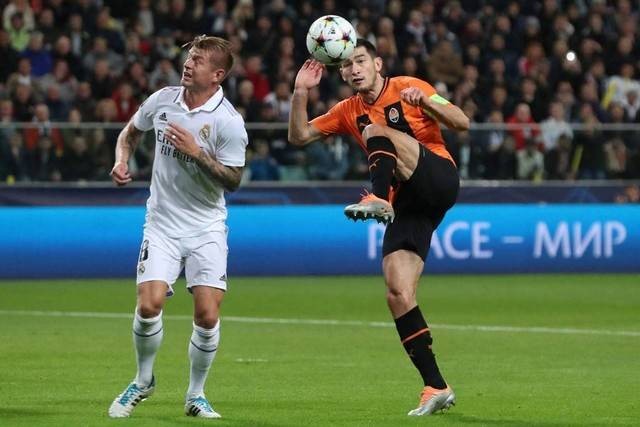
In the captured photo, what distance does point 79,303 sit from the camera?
1662cm

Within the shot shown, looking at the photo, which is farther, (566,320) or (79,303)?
(79,303)

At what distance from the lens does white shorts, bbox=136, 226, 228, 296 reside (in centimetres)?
838

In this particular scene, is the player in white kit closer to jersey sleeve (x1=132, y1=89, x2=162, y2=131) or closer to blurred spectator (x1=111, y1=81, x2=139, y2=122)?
jersey sleeve (x1=132, y1=89, x2=162, y2=131)

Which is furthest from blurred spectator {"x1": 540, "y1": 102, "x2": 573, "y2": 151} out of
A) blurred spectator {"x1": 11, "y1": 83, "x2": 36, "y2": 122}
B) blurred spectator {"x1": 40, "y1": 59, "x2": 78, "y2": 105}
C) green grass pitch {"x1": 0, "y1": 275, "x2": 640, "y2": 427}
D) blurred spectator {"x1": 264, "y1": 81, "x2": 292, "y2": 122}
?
blurred spectator {"x1": 11, "y1": 83, "x2": 36, "y2": 122}

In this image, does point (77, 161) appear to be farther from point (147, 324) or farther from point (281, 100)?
point (147, 324)

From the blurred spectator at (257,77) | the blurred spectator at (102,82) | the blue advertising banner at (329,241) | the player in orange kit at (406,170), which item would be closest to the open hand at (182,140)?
the player in orange kit at (406,170)

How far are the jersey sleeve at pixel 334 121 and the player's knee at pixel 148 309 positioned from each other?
6.11 ft

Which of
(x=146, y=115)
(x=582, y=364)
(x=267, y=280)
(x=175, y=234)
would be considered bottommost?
(x=267, y=280)

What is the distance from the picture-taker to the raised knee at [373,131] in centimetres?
→ 889

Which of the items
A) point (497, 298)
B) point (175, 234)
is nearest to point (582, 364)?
point (175, 234)

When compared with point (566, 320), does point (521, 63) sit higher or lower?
higher

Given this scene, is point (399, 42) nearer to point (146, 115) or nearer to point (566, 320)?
point (566, 320)

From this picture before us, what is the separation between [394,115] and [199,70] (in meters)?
1.37

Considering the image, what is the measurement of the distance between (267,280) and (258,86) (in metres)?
4.33
